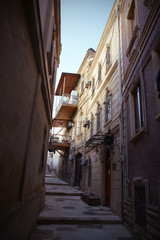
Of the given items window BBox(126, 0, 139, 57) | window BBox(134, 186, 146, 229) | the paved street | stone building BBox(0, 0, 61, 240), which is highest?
window BBox(126, 0, 139, 57)

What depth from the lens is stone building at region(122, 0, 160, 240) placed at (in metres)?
4.51

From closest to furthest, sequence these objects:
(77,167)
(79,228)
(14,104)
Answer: (14,104) < (79,228) < (77,167)

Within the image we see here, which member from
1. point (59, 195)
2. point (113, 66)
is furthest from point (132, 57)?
point (59, 195)

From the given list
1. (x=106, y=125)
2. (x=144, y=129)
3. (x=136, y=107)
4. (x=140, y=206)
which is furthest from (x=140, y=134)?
(x=106, y=125)

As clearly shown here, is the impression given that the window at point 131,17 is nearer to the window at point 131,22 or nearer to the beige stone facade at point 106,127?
the window at point 131,22

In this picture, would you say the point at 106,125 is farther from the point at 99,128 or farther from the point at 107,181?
the point at 107,181

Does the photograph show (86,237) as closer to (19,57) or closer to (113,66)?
(19,57)

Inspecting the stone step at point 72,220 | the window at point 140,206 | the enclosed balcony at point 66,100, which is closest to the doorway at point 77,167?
the enclosed balcony at point 66,100

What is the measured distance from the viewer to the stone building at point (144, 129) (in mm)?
4508

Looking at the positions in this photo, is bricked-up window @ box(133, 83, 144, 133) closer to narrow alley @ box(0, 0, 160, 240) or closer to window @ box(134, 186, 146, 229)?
narrow alley @ box(0, 0, 160, 240)

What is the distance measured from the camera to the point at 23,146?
12.6ft

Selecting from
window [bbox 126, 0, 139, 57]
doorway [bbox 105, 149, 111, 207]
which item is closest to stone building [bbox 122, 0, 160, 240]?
window [bbox 126, 0, 139, 57]

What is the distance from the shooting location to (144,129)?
5191 mm

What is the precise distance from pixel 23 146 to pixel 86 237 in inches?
131
